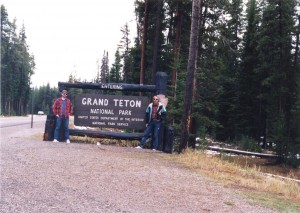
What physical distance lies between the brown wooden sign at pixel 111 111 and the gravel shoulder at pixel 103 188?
5309 millimetres

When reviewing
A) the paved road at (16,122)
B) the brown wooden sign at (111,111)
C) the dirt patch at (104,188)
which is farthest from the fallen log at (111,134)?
the paved road at (16,122)

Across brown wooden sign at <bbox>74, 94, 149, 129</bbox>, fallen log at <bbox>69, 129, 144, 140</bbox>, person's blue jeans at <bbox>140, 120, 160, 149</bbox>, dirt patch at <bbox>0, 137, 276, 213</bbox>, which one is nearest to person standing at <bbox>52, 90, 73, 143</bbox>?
fallen log at <bbox>69, 129, 144, 140</bbox>

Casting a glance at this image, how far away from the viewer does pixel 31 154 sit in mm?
9281

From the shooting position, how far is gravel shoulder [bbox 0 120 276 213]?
5055 mm

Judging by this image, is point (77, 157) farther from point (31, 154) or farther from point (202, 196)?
point (202, 196)

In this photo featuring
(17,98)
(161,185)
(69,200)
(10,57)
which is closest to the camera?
(69,200)

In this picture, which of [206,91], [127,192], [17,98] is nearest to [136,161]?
[127,192]

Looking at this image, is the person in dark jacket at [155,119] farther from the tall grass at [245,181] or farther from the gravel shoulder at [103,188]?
the gravel shoulder at [103,188]

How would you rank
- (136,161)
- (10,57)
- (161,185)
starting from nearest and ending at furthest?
(161,185)
(136,161)
(10,57)

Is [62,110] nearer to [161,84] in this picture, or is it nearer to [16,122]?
[161,84]

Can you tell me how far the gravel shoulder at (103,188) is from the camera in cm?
505

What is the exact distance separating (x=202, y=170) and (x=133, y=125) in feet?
19.2

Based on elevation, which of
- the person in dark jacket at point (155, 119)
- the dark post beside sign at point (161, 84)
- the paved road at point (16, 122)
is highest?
the dark post beside sign at point (161, 84)

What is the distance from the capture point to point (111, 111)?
14539 mm
